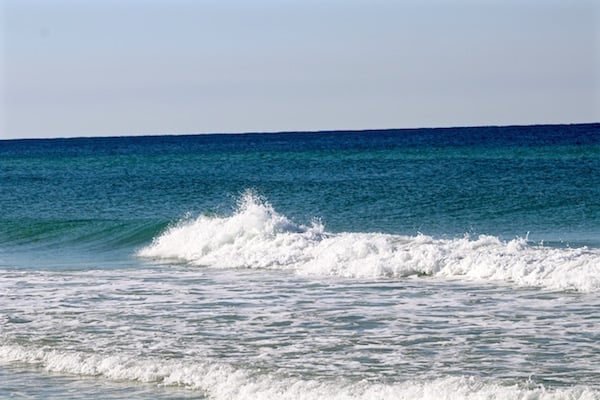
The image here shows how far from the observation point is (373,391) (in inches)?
465

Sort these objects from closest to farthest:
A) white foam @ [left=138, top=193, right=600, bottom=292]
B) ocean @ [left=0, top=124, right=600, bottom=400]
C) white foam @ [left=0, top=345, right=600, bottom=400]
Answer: white foam @ [left=0, top=345, right=600, bottom=400]
ocean @ [left=0, top=124, right=600, bottom=400]
white foam @ [left=138, top=193, right=600, bottom=292]

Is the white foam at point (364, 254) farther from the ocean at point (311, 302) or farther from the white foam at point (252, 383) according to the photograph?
the white foam at point (252, 383)

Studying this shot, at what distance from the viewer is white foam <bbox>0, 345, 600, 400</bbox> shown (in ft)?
37.5

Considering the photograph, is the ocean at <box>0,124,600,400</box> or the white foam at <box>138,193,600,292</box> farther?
the white foam at <box>138,193,600,292</box>

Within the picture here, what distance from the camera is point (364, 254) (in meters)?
21.9

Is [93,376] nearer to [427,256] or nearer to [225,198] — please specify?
[427,256]

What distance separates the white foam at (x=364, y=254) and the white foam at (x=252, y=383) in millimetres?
6716

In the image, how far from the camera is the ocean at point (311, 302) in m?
12.7

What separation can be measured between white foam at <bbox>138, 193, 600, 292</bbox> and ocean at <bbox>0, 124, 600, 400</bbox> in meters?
0.04

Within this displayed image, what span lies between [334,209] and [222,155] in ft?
179

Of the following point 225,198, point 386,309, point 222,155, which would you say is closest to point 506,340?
point 386,309

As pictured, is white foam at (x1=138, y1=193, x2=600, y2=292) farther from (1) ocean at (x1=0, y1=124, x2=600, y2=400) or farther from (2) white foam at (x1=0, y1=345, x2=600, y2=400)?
(2) white foam at (x1=0, y1=345, x2=600, y2=400)

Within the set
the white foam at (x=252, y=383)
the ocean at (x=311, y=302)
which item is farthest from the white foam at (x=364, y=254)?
the white foam at (x=252, y=383)

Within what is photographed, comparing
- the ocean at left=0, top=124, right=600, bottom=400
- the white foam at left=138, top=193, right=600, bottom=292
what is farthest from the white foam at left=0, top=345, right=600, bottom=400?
the white foam at left=138, top=193, right=600, bottom=292
